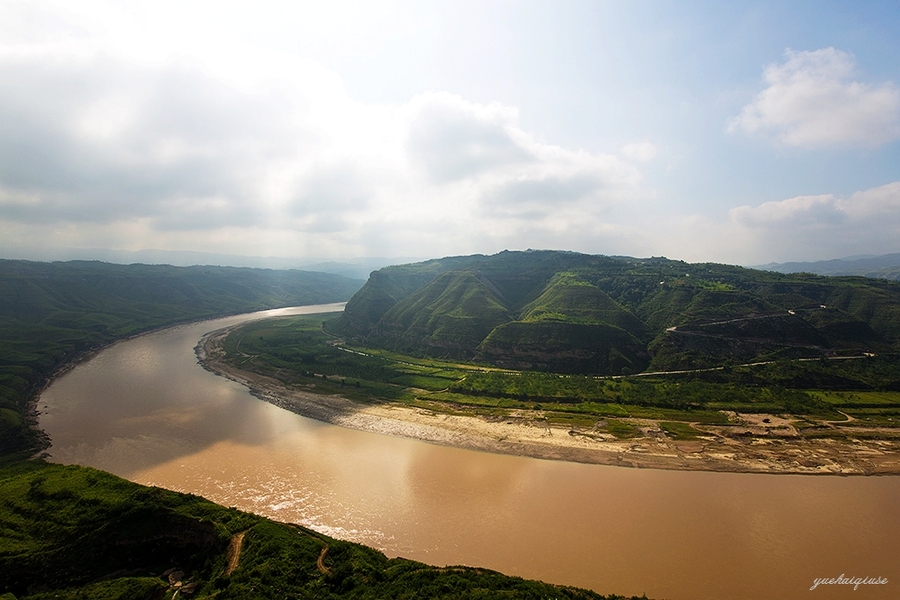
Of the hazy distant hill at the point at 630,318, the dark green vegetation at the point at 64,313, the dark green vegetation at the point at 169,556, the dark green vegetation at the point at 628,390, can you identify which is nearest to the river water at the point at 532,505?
the dark green vegetation at the point at 169,556

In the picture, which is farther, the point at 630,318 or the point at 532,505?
the point at 630,318

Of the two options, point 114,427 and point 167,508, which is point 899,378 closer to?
point 167,508

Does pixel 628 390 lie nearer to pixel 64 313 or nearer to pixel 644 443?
pixel 644 443

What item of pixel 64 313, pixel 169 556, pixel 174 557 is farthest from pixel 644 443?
pixel 64 313

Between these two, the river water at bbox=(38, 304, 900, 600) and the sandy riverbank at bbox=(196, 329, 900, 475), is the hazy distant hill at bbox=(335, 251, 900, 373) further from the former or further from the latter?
the river water at bbox=(38, 304, 900, 600)

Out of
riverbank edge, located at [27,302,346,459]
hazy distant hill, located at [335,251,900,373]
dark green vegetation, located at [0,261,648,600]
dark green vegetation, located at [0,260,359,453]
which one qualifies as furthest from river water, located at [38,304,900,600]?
hazy distant hill, located at [335,251,900,373]

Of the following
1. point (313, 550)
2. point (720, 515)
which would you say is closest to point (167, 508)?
point (313, 550)

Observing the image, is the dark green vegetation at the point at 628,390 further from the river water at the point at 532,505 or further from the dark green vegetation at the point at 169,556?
the dark green vegetation at the point at 169,556
